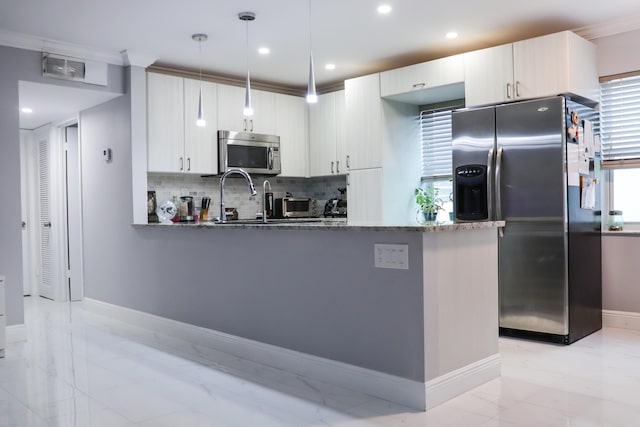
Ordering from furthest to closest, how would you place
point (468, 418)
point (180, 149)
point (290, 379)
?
point (180, 149) → point (290, 379) → point (468, 418)

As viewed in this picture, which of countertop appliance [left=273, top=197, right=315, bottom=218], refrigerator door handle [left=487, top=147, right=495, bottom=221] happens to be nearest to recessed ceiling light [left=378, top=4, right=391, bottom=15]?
refrigerator door handle [left=487, top=147, right=495, bottom=221]

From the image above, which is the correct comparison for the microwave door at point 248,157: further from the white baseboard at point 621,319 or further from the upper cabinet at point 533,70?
the white baseboard at point 621,319

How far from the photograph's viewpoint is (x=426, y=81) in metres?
5.06

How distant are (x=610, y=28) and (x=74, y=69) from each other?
448 centimetres

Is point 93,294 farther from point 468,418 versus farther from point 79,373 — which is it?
point 468,418

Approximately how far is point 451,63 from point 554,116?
3.92ft

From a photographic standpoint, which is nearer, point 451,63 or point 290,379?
point 290,379

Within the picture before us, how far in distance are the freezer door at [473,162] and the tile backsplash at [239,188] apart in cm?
220

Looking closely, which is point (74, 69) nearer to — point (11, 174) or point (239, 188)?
point (11, 174)

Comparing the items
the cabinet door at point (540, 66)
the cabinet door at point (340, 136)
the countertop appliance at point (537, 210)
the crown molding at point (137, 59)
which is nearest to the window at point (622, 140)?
the countertop appliance at point (537, 210)

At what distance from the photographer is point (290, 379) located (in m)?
3.25

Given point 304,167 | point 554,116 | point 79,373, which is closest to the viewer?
point 79,373

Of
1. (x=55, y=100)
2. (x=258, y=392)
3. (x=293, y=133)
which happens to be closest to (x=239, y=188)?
(x=293, y=133)

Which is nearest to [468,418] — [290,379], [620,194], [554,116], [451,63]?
[290,379]
